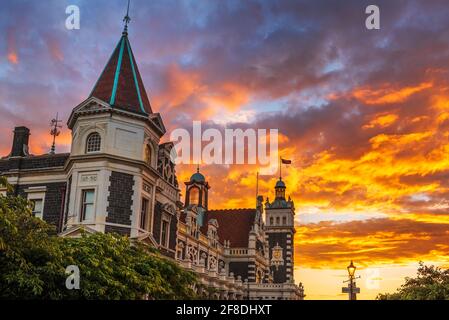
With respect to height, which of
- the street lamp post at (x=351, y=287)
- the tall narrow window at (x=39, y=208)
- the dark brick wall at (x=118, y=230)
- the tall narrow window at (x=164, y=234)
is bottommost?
the street lamp post at (x=351, y=287)

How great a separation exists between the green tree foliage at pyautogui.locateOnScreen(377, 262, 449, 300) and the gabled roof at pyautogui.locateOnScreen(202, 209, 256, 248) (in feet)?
157

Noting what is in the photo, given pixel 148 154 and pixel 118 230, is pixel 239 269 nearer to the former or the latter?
pixel 148 154

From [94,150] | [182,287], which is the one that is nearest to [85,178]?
[94,150]

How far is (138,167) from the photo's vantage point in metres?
38.2

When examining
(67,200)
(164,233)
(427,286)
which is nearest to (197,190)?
(164,233)

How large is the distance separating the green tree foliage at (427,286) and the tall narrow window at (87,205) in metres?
19.8

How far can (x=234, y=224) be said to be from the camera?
84562 mm

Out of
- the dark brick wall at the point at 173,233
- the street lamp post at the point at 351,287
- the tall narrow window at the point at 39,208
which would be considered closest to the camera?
the street lamp post at the point at 351,287

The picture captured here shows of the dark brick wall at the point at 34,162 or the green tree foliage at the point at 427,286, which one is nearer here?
the green tree foliage at the point at 427,286

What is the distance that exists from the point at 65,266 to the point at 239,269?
2300 inches

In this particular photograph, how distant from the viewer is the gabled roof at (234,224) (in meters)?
81.9

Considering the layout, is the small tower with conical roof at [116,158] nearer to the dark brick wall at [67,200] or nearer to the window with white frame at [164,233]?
the dark brick wall at [67,200]

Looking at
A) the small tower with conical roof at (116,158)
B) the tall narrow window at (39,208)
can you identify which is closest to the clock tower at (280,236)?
the small tower with conical roof at (116,158)

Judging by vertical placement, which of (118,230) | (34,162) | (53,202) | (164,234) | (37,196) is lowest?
(118,230)
